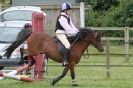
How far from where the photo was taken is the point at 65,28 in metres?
17.0

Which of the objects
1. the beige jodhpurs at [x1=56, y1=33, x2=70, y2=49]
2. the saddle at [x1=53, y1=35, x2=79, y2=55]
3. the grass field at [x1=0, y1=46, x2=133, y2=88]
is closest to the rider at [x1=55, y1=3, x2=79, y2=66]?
the beige jodhpurs at [x1=56, y1=33, x2=70, y2=49]

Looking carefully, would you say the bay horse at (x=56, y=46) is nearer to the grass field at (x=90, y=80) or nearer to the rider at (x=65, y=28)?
the rider at (x=65, y=28)

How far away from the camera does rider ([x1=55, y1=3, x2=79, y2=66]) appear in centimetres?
1691

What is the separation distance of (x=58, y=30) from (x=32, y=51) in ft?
3.59

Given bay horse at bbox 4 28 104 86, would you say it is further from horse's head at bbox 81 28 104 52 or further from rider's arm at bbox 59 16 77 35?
rider's arm at bbox 59 16 77 35

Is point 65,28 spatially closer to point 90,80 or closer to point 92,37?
point 92,37

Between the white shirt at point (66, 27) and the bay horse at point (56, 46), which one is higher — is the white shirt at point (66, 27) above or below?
above

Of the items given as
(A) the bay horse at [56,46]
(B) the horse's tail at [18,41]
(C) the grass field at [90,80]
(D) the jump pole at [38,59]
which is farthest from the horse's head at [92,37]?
(D) the jump pole at [38,59]

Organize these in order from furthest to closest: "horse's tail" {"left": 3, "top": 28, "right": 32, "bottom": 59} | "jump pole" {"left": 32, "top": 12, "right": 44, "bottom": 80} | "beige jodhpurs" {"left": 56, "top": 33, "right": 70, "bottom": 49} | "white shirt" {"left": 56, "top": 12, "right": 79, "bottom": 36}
A: "jump pole" {"left": 32, "top": 12, "right": 44, "bottom": 80}
"horse's tail" {"left": 3, "top": 28, "right": 32, "bottom": 59}
"beige jodhpurs" {"left": 56, "top": 33, "right": 70, "bottom": 49}
"white shirt" {"left": 56, "top": 12, "right": 79, "bottom": 36}

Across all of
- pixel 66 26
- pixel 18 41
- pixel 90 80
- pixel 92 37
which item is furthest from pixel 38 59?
pixel 66 26

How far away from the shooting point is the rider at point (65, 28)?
1691 centimetres

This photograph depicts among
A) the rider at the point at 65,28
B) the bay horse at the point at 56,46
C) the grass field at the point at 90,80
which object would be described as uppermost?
the rider at the point at 65,28

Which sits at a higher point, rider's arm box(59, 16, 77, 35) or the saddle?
rider's arm box(59, 16, 77, 35)

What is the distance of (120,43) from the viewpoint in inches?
1187
